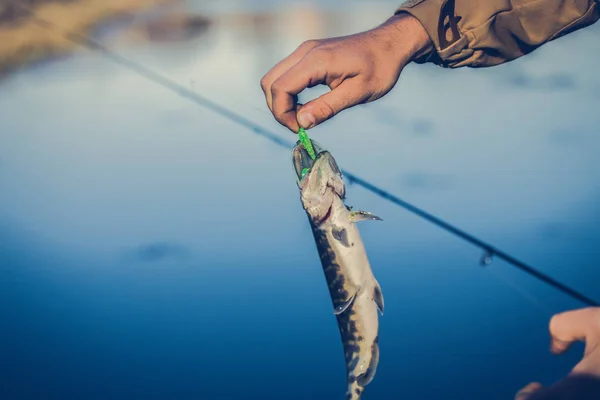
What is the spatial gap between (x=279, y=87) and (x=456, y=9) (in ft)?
2.48

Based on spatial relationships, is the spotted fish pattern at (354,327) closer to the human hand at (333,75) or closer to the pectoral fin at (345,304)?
the pectoral fin at (345,304)

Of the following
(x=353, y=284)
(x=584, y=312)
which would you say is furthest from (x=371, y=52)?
(x=584, y=312)

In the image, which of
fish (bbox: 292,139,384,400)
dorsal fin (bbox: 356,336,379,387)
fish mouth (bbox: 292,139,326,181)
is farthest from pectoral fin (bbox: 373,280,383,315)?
fish mouth (bbox: 292,139,326,181)

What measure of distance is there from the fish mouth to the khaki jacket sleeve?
1.95 feet

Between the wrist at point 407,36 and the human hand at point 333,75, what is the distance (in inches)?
0.4

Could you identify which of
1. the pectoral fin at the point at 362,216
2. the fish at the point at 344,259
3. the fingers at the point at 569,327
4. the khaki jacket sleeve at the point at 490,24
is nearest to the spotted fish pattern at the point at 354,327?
the fish at the point at 344,259

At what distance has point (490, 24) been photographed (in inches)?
83.4

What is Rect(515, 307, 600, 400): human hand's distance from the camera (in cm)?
175

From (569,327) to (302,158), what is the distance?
1.02 metres

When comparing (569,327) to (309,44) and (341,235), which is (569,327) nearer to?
(341,235)

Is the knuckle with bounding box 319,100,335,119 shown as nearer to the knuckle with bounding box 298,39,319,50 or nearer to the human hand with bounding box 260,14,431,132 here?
the human hand with bounding box 260,14,431,132

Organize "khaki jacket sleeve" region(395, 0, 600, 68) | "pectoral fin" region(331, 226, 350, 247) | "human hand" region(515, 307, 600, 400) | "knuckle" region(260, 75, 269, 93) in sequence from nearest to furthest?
1. "human hand" region(515, 307, 600, 400)
2. "knuckle" region(260, 75, 269, 93)
3. "pectoral fin" region(331, 226, 350, 247)
4. "khaki jacket sleeve" region(395, 0, 600, 68)

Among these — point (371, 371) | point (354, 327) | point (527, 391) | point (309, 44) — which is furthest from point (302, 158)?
point (527, 391)

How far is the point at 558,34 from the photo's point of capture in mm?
2217
